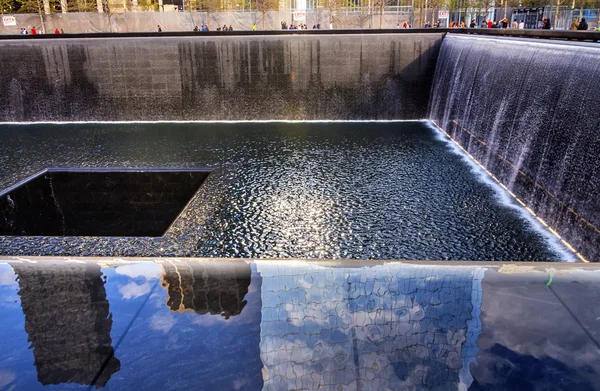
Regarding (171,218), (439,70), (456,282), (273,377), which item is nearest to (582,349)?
(456,282)

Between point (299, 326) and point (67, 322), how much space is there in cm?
79

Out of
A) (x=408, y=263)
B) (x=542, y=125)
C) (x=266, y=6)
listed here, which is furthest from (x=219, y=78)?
(x=266, y=6)

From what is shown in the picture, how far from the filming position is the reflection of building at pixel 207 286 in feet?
6.23

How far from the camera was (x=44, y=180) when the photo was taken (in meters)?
7.20

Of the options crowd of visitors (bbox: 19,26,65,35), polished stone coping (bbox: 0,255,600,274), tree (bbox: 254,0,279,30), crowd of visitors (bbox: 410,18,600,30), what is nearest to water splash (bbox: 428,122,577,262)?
polished stone coping (bbox: 0,255,600,274)

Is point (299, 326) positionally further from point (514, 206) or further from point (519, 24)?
point (519, 24)

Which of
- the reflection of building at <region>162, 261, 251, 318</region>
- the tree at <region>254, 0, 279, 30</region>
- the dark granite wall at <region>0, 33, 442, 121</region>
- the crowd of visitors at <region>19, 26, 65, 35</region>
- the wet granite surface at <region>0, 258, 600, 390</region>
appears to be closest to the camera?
the wet granite surface at <region>0, 258, 600, 390</region>

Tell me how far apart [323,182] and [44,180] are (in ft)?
12.2

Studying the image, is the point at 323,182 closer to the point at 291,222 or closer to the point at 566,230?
the point at 291,222

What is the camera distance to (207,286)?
6.63 ft

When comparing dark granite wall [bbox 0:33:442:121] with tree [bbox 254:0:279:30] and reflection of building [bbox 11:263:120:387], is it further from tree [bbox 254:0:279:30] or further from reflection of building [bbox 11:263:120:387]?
tree [bbox 254:0:279:30]

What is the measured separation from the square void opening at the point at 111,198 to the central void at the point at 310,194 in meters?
0.41

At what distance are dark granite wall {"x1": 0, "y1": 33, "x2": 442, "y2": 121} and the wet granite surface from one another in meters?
10.2

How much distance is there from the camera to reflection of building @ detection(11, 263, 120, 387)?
1620 millimetres
